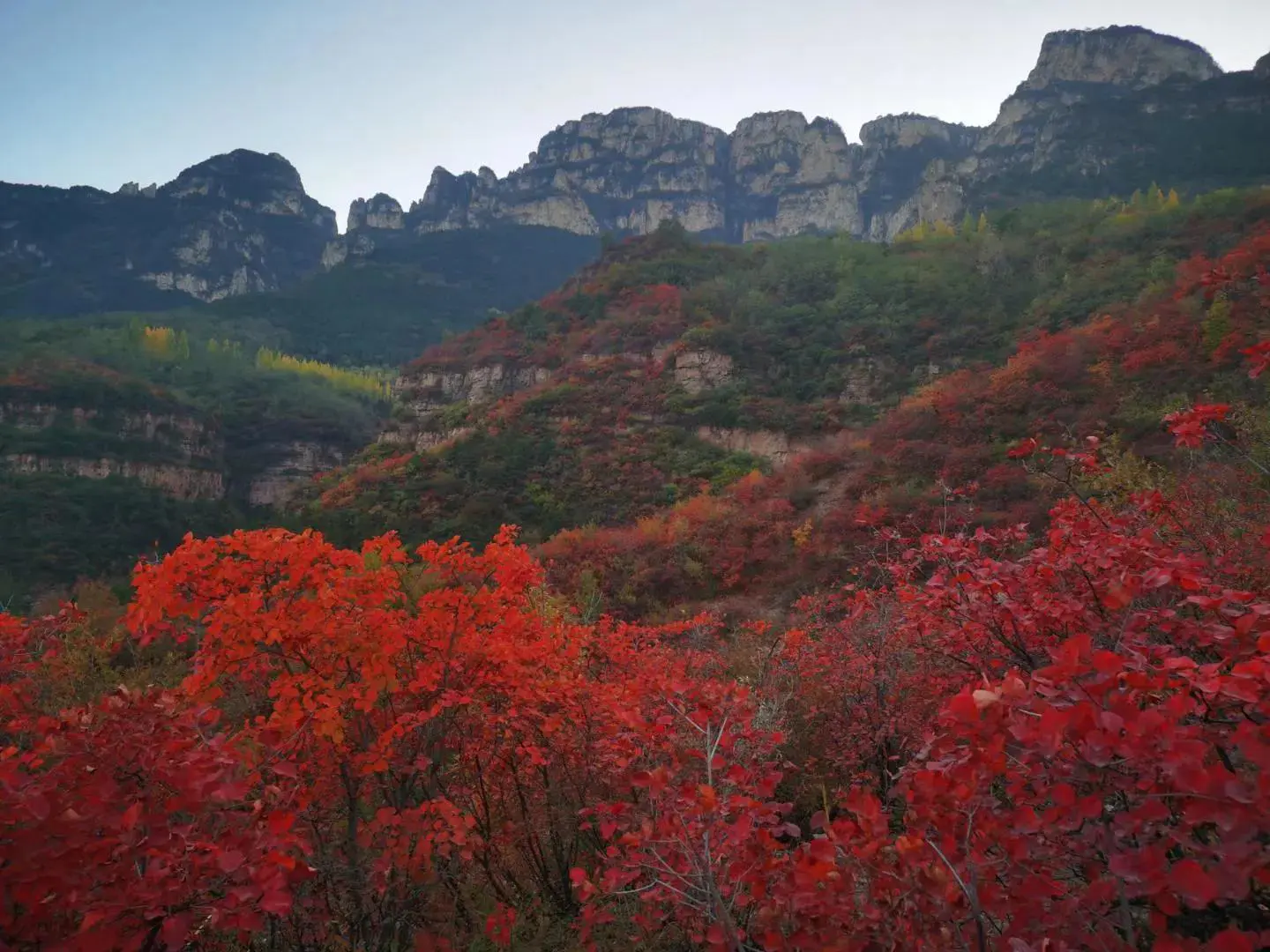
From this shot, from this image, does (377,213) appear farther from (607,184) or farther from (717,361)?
(717,361)

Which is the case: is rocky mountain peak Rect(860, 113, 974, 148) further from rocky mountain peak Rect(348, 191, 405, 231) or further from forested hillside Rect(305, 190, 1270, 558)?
rocky mountain peak Rect(348, 191, 405, 231)

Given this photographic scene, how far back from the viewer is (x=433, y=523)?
1051 inches

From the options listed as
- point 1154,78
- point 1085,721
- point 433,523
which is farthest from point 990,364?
point 1154,78

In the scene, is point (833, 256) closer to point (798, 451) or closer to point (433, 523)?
point (798, 451)

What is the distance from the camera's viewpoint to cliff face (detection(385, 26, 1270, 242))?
76438mm

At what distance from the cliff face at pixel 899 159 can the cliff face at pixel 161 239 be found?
3428cm

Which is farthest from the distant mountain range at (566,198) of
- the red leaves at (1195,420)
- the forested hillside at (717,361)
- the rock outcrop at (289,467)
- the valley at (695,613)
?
the red leaves at (1195,420)

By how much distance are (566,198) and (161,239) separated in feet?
280

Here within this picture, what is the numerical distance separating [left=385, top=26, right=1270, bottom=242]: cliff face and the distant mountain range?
1.24 ft

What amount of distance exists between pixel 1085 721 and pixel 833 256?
55.8 meters

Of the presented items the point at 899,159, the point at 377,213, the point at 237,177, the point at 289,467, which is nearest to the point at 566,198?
the point at 377,213

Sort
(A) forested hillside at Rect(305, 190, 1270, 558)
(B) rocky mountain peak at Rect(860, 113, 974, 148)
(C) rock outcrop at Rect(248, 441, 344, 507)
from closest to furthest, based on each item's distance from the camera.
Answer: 1. (A) forested hillside at Rect(305, 190, 1270, 558)
2. (C) rock outcrop at Rect(248, 441, 344, 507)
3. (B) rocky mountain peak at Rect(860, 113, 974, 148)

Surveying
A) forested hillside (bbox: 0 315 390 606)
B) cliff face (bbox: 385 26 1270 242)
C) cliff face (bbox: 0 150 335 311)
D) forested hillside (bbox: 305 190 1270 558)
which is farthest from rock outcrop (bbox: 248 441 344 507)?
cliff face (bbox: 0 150 335 311)

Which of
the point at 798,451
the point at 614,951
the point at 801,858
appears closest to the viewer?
the point at 801,858
